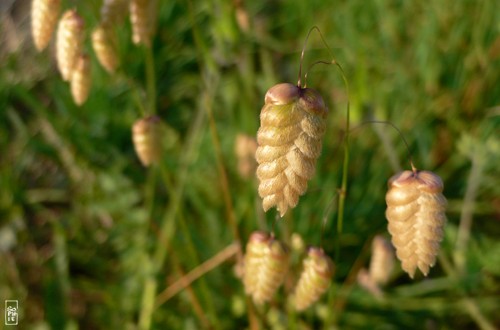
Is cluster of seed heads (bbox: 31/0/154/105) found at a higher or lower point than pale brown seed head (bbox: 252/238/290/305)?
higher

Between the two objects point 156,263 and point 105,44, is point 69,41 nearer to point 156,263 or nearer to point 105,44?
point 105,44

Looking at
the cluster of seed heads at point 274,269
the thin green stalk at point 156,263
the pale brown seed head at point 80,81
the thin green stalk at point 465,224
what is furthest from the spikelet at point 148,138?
the thin green stalk at point 465,224

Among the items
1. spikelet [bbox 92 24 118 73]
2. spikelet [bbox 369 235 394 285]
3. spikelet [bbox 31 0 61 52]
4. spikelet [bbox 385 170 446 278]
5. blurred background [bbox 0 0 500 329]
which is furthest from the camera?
blurred background [bbox 0 0 500 329]

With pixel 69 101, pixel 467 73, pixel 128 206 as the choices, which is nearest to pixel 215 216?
pixel 128 206

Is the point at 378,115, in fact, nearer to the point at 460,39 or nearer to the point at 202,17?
the point at 460,39

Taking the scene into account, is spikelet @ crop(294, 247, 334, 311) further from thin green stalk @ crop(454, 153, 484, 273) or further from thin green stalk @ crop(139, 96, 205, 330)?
thin green stalk @ crop(454, 153, 484, 273)

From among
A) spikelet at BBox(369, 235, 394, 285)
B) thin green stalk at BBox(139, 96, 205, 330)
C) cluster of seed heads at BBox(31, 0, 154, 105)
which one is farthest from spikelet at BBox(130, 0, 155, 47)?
spikelet at BBox(369, 235, 394, 285)
